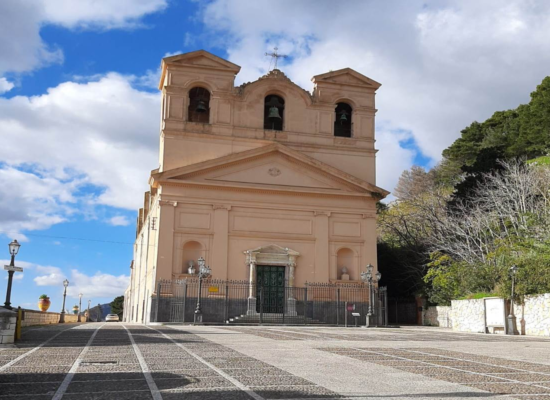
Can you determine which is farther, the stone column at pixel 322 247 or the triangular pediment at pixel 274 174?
the stone column at pixel 322 247

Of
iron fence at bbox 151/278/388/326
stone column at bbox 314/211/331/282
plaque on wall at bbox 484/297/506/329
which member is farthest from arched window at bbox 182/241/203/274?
plaque on wall at bbox 484/297/506/329

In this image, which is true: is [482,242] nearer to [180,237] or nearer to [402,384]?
[180,237]

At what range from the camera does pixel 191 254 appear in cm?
3189

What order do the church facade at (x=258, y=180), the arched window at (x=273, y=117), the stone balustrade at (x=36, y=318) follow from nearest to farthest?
the stone balustrade at (x=36, y=318)
the church facade at (x=258, y=180)
the arched window at (x=273, y=117)

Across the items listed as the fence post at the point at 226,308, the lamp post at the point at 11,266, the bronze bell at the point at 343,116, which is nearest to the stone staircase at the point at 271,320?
the fence post at the point at 226,308

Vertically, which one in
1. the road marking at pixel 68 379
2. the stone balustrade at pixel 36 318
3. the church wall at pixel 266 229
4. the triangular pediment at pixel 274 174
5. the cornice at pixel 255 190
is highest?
the triangular pediment at pixel 274 174

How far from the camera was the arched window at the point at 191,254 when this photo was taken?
1246 inches

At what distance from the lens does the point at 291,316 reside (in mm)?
30531

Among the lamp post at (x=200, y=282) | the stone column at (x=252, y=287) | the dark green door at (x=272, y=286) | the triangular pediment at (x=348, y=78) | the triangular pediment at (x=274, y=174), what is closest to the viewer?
the lamp post at (x=200, y=282)

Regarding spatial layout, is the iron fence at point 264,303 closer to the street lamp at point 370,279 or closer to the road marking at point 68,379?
the street lamp at point 370,279

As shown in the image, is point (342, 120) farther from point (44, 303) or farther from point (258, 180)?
point (44, 303)

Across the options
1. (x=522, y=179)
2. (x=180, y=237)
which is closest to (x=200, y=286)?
(x=180, y=237)

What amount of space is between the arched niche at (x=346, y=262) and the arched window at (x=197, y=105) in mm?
10337

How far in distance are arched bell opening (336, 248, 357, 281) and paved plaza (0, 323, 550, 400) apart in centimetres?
2043
